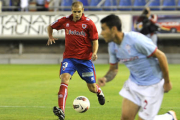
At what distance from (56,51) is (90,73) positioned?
58.4 ft

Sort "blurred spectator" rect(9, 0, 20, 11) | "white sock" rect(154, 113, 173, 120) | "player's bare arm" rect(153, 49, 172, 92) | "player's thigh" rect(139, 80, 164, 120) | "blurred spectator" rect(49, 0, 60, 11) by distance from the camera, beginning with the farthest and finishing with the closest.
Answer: "blurred spectator" rect(9, 0, 20, 11) < "blurred spectator" rect(49, 0, 60, 11) < "white sock" rect(154, 113, 173, 120) < "player's thigh" rect(139, 80, 164, 120) < "player's bare arm" rect(153, 49, 172, 92)

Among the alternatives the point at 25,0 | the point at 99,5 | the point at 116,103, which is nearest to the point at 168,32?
the point at 99,5

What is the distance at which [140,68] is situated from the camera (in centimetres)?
521

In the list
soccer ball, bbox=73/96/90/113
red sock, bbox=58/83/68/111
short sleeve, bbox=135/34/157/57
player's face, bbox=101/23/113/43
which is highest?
player's face, bbox=101/23/113/43

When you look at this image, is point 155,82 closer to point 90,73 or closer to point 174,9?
point 90,73

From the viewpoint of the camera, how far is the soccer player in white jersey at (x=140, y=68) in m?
5.04

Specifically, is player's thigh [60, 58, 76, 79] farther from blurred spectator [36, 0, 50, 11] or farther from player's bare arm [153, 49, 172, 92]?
blurred spectator [36, 0, 50, 11]

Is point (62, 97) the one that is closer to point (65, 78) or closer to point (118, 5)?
point (65, 78)

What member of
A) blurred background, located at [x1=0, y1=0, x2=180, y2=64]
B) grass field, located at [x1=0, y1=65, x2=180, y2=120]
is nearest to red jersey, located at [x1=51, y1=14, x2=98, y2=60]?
grass field, located at [x1=0, y1=65, x2=180, y2=120]

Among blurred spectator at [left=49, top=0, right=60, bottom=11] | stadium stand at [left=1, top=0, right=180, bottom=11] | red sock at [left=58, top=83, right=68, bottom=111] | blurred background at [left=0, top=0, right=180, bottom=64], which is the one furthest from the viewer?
Answer: blurred spectator at [left=49, top=0, right=60, bottom=11]

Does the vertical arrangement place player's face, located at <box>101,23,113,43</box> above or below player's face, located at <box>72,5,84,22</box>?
above

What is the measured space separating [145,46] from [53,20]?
20270 millimetres

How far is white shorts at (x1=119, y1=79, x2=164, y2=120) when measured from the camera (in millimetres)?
5152

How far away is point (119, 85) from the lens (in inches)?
529
